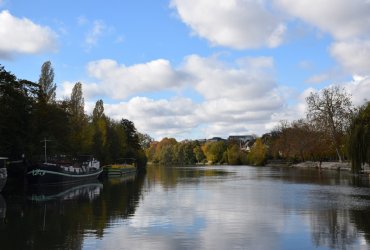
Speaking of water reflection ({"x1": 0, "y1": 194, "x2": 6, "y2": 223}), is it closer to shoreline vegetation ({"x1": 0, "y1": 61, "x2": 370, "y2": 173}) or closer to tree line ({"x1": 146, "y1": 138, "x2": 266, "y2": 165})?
shoreline vegetation ({"x1": 0, "y1": 61, "x2": 370, "y2": 173})

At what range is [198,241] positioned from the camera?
15.4m

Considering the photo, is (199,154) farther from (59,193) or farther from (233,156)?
(59,193)

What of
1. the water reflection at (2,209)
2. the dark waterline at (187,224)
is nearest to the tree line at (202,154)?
the water reflection at (2,209)

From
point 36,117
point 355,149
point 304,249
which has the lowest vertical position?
point 304,249

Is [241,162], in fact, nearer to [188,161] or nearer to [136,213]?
[188,161]

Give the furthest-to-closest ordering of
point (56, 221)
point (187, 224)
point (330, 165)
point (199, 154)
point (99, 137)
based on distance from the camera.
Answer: point (199, 154) → point (330, 165) → point (99, 137) → point (56, 221) → point (187, 224)

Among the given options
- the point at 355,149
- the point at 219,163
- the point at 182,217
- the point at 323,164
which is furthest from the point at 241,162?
the point at 182,217

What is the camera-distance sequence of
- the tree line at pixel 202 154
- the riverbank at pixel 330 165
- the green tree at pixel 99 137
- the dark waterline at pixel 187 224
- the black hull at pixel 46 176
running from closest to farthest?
the dark waterline at pixel 187 224 → the black hull at pixel 46 176 → the green tree at pixel 99 137 → the riverbank at pixel 330 165 → the tree line at pixel 202 154

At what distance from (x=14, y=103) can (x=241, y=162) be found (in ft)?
376

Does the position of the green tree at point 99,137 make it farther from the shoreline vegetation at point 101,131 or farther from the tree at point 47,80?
the tree at point 47,80

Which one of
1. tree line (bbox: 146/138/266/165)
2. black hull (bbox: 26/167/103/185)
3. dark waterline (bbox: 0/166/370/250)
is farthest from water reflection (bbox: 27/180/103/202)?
tree line (bbox: 146/138/266/165)

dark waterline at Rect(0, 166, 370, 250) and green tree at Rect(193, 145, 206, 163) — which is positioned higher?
green tree at Rect(193, 145, 206, 163)

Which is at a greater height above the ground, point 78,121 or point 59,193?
point 78,121

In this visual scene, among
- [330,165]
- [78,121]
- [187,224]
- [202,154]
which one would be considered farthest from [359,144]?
[202,154]
